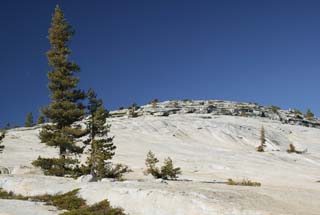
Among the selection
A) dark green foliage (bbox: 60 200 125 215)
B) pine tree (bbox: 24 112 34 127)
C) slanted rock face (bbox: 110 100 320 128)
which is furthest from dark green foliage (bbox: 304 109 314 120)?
dark green foliage (bbox: 60 200 125 215)

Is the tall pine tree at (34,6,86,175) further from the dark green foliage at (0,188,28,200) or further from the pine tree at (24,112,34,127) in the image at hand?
the pine tree at (24,112,34,127)

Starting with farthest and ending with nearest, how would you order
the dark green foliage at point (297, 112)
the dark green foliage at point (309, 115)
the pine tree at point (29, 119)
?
1. the dark green foliage at point (309, 115)
2. the dark green foliage at point (297, 112)
3. the pine tree at point (29, 119)

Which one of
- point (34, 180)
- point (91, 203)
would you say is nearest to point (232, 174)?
point (34, 180)

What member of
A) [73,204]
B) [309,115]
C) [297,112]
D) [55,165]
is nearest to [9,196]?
[73,204]

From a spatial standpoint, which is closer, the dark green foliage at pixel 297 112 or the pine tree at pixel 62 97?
the pine tree at pixel 62 97

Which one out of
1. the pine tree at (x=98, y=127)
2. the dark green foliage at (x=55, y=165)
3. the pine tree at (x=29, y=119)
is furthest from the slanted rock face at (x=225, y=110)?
the dark green foliage at (x=55, y=165)

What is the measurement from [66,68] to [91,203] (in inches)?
1217

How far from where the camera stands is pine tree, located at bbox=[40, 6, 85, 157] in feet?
141

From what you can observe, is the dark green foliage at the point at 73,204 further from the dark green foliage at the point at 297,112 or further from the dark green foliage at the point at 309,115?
the dark green foliage at the point at 309,115

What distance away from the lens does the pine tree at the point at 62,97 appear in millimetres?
42938

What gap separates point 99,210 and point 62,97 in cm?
3083

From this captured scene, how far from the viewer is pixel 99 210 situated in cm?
1566

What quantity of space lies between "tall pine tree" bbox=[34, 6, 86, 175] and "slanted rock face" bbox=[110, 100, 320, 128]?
270 ft

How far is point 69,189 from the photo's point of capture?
66.1ft
